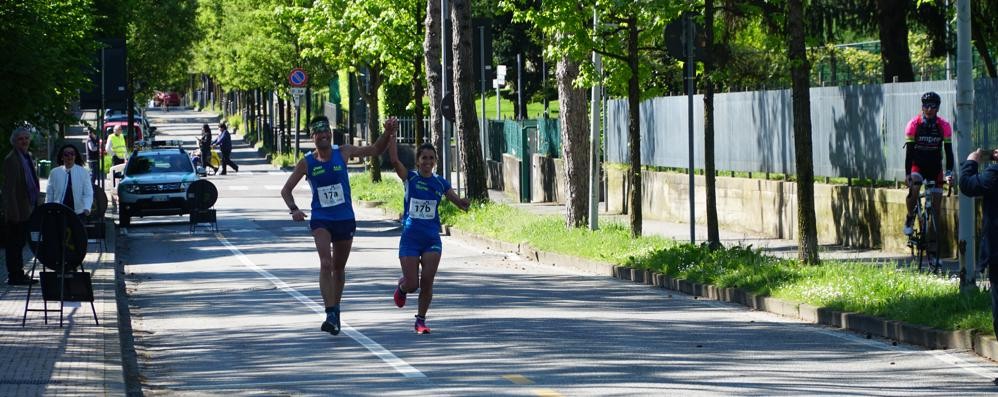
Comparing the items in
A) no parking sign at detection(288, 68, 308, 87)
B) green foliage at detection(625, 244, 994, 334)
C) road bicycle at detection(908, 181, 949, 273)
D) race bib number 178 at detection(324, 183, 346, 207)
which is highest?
no parking sign at detection(288, 68, 308, 87)

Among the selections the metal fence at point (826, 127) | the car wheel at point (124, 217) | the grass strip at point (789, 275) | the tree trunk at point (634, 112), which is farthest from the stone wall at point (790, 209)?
the car wheel at point (124, 217)

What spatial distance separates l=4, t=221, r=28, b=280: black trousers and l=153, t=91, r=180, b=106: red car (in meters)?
A: 134

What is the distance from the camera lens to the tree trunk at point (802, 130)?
18.2 metres

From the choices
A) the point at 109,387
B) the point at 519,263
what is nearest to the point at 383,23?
the point at 519,263

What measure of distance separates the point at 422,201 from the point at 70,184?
652 centimetres

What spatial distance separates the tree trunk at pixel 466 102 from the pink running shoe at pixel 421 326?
743 inches

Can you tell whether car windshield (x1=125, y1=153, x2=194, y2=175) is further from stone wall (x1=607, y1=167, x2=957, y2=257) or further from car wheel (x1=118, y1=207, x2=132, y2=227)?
stone wall (x1=607, y1=167, x2=957, y2=257)

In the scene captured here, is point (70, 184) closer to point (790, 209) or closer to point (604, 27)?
point (604, 27)

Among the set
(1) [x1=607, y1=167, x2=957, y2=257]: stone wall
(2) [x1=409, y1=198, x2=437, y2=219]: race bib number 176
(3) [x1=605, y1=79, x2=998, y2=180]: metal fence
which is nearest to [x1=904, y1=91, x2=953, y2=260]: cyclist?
(1) [x1=607, y1=167, x2=957, y2=257]: stone wall

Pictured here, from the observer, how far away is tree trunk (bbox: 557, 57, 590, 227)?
27391 millimetres

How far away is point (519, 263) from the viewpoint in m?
24.5

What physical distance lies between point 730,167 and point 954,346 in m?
16.8

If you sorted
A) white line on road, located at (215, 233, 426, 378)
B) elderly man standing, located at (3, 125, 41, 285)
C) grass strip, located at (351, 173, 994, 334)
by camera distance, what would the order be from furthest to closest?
elderly man standing, located at (3, 125, 41, 285) < grass strip, located at (351, 173, 994, 334) < white line on road, located at (215, 233, 426, 378)

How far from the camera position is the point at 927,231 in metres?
18.5
